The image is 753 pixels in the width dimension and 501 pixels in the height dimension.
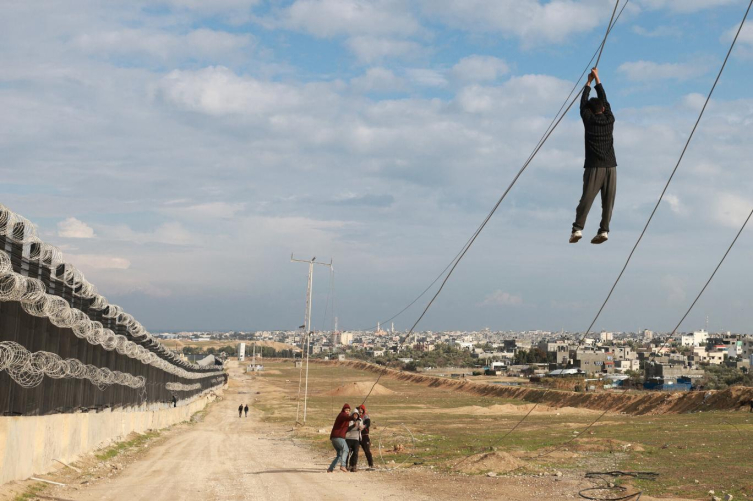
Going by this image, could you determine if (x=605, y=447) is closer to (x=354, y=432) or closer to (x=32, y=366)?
(x=354, y=432)

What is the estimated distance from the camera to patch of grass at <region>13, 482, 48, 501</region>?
58.0 feet

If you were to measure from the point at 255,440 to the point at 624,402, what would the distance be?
161 feet

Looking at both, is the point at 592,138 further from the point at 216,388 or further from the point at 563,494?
the point at 216,388

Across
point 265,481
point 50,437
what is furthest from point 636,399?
point 50,437

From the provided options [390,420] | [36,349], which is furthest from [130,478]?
[390,420]

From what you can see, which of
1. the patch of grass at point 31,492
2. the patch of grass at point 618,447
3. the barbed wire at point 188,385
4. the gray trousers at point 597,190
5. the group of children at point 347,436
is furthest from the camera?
the barbed wire at point 188,385

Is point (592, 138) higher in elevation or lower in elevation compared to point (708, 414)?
higher

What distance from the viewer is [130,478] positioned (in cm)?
2281

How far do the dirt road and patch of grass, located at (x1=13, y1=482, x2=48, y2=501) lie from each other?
384mm

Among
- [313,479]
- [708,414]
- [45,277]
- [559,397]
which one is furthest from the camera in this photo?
[559,397]

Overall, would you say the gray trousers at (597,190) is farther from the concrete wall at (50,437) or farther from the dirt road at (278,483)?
the concrete wall at (50,437)

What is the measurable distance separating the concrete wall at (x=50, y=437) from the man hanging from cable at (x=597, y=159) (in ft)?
53.6

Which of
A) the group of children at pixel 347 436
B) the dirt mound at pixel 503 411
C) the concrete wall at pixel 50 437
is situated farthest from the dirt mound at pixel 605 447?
the dirt mound at pixel 503 411

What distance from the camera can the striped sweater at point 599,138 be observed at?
10.7 m
